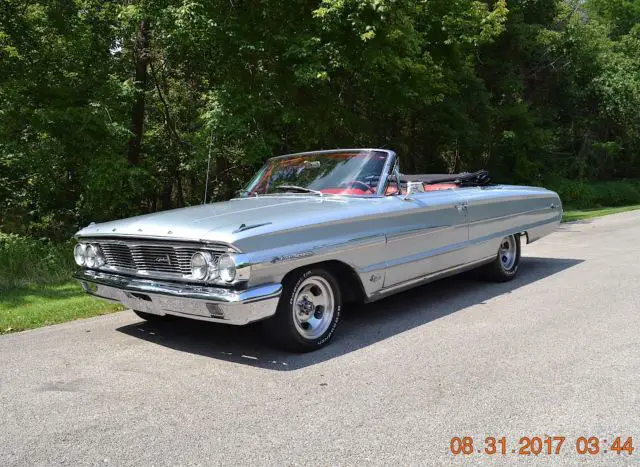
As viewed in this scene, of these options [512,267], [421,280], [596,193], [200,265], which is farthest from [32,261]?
[596,193]

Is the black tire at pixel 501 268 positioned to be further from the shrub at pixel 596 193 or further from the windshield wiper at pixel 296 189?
the shrub at pixel 596 193

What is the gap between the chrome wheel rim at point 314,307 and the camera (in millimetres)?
5004

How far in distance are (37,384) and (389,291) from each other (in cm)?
306

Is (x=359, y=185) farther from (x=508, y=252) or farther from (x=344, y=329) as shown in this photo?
(x=508, y=252)

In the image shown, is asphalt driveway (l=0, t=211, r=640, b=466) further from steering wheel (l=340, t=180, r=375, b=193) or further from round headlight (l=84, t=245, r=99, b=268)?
steering wheel (l=340, t=180, r=375, b=193)

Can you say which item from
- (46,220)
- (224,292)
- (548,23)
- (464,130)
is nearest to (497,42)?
(548,23)

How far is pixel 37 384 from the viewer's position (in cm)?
440

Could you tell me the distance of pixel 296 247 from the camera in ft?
15.5

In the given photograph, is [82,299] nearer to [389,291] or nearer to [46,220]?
[389,291]

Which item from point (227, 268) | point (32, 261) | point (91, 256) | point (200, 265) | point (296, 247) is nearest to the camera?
point (227, 268)

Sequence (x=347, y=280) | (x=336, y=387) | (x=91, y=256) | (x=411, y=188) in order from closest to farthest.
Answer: (x=336, y=387) < (x=347, y=280) < (x=91, y=256) < (x=411, y=188)

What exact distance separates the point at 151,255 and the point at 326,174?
206 centimetres
